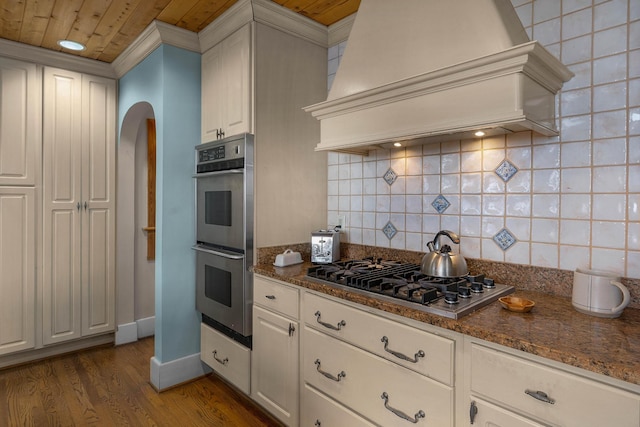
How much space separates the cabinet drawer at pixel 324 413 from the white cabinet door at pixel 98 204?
7.42 ft

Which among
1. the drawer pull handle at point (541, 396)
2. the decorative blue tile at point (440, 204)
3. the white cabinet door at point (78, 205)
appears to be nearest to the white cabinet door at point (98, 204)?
the white cabinet door at point (78, 205)

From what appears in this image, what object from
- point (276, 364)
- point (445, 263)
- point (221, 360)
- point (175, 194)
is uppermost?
point (175, 194)

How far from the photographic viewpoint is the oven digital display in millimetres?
2402

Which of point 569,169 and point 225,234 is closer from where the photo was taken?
point 569,169

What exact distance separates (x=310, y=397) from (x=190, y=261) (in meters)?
1.33

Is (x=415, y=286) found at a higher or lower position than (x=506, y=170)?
lower

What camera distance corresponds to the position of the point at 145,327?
3506mm

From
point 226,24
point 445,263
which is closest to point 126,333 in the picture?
point 226,24

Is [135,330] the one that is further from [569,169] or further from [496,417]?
[569,169]

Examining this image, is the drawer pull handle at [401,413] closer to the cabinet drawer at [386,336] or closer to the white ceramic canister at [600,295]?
the cabinet drawer at [386,336]

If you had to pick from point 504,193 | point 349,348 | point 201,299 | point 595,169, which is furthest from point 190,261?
point 595,169

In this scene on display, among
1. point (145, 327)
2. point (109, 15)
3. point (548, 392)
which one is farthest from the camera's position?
point (145, 327)

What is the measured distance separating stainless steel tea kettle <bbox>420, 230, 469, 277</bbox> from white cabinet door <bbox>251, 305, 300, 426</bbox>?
0.72 m

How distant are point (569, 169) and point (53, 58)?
11.6 ft
